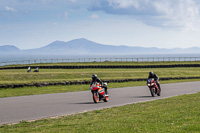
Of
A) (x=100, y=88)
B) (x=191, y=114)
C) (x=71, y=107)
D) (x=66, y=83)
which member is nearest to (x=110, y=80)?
(x=66, y=83)

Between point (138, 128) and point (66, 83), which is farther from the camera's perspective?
point (66, 83)

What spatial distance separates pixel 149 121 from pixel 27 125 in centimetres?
387

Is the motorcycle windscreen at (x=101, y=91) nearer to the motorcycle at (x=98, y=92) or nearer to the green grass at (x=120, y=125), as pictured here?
the motorcycle at (x=98, y=92)

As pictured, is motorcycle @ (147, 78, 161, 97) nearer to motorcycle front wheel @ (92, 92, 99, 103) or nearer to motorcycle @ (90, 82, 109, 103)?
motorcycle @ (90, 82, 109, 103)

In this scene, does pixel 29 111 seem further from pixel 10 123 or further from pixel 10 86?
pixel 10 86

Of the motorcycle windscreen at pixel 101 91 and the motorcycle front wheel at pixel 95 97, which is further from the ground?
the motorcycle windscreen at pixel 101 91

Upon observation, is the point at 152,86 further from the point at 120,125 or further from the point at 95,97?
the point at 120,125

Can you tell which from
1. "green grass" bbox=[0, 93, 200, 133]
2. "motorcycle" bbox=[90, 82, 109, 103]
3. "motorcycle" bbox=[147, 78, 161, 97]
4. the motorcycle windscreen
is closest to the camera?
"green grass" bbox=[0, 93, 200, 133]

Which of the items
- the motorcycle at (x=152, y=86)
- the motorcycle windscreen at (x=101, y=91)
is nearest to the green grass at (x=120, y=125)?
the motorcycle windscreen at (x=101, y=91)

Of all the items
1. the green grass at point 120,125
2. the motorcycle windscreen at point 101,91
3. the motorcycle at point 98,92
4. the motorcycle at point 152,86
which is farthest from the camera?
the motorcycle at point 152,86

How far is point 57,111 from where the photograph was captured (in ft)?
48.4

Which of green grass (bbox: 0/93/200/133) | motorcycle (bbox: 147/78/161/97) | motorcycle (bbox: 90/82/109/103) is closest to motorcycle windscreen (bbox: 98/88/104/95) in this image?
motorcycle (bbox: 90/82/109/103)

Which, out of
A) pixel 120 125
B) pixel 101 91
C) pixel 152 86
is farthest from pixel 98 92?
pixel 120 125

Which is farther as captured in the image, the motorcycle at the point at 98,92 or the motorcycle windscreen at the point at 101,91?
the motorcycle windscreen at the point at 101,91
